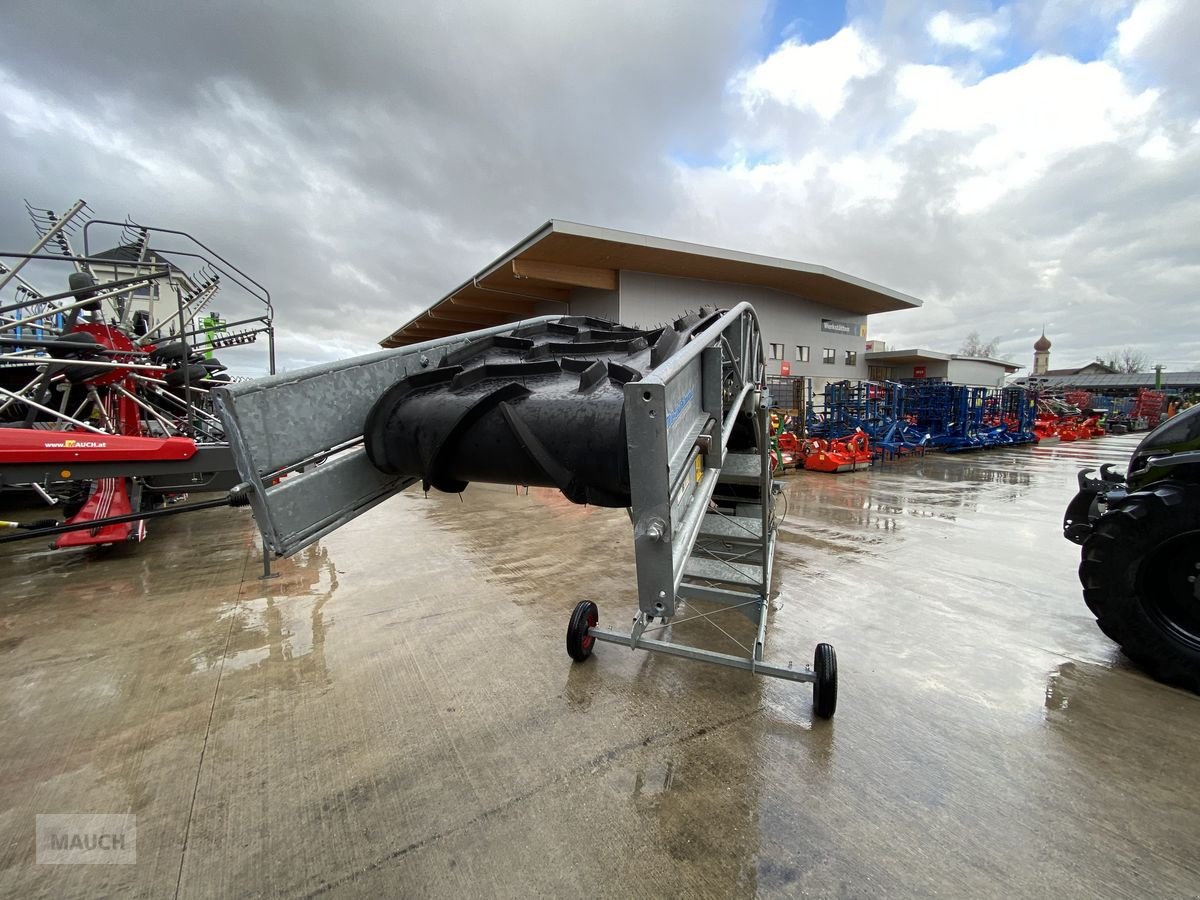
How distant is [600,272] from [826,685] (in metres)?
15.1

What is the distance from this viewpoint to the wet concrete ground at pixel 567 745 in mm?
1840

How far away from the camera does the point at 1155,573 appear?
3.04 m

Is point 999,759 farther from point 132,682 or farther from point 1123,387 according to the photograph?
point 1123,387

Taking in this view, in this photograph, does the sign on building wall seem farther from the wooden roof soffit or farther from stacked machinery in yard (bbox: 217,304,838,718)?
stacked machinery in yard (bbox: 217,304,838,718)

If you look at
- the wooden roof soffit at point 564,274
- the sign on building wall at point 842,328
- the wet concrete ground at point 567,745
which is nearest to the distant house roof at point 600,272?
the wooden roof soffit at point 564,274

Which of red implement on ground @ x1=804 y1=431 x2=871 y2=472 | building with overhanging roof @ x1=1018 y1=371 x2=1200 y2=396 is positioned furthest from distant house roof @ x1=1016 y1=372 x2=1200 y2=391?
red implement on ground @ x1=804 y1=431 x2=871 y2=472

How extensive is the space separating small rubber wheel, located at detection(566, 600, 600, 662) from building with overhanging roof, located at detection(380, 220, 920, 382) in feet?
34.7

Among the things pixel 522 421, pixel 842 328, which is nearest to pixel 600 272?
pixel 842 328

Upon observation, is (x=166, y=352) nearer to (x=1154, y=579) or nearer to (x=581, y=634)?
(x=581, y=634)

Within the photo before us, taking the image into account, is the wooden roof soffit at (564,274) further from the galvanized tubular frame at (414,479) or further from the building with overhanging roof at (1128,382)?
the building with overhanging roof at (1128,382)

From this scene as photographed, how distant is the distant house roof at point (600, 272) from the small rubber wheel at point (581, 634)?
36.6ft

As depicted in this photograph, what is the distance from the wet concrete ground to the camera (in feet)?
6.04

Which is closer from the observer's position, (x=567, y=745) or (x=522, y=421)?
(x=522, y=421)

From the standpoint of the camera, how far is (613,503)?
1.76 metres
